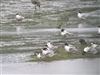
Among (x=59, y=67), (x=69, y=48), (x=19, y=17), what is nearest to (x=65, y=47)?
(x=69, y=48)

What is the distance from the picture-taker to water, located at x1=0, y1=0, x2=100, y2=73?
245cm

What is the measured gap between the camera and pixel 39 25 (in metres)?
2.51

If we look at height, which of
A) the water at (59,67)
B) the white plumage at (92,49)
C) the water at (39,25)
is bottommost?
the water at (59,67)

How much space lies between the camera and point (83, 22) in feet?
8.36

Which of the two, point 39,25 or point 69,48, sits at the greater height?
point 39,25

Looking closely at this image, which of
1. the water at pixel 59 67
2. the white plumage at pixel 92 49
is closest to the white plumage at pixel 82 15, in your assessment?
the white plumage at pixel 92 49

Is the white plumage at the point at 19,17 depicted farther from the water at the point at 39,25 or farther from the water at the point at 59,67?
the water at the point at 59,67

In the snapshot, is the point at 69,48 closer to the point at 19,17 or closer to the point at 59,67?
the point at 59,67

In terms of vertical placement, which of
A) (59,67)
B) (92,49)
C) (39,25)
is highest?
(39,25)

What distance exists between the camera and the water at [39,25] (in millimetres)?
2453

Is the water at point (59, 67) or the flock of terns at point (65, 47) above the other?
the flock of terns at point (65, 47)

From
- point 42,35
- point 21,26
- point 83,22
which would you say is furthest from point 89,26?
point 21,26

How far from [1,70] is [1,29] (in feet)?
1.07

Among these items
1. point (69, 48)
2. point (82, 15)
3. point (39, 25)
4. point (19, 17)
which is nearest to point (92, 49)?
point (69, 48)
